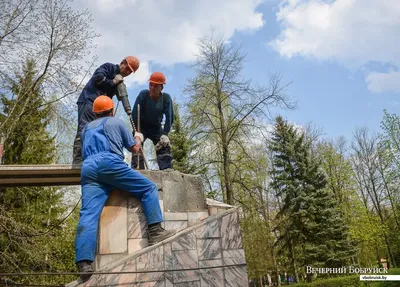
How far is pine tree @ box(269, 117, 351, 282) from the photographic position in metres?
19.3

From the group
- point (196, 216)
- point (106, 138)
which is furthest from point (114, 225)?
point (196, 216)

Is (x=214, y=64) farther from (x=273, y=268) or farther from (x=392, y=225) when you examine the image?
(x=392, y=225)

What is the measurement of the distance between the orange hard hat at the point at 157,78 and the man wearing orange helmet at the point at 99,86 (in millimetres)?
321

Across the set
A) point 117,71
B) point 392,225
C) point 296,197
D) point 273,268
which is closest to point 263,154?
point 296,197

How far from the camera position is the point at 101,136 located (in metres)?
3.84

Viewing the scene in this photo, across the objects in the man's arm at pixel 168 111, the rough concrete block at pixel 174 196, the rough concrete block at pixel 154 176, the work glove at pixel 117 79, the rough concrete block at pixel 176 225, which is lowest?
the rough concrete block at pixel 176 225

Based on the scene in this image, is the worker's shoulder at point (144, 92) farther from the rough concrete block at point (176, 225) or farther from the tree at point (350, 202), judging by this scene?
the tree at point (350, 202)

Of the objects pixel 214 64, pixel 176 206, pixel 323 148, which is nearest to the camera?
pixel 176 206

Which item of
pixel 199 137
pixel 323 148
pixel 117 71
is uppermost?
pixel 323 148

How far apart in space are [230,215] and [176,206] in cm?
74

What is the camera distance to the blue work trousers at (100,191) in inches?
139

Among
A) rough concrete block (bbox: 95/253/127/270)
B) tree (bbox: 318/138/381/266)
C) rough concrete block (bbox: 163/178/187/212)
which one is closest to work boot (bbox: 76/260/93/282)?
rough concrete block (bbox: 95/253/127/270)

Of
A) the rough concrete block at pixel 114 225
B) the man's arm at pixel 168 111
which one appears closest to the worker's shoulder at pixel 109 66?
the man's arm at pixel 168 111

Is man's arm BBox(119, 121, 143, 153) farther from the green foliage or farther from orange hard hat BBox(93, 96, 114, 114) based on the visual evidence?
the green foliage
